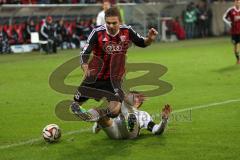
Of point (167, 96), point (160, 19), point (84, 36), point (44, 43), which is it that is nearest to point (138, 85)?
point (167, 96)

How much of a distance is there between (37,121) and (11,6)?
71.1ft

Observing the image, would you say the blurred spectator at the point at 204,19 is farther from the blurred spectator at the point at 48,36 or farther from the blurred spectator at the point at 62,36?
the blurred spectator at the point at 48,36

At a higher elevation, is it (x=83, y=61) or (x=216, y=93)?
(x=83, y=61)

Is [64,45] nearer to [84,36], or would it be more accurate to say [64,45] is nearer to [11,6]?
[84,36]

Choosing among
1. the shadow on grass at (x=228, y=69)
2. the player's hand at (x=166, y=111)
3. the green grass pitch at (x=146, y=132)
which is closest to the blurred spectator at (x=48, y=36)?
the green grass pitch at (x=146, y=132)

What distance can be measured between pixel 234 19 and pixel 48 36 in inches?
439

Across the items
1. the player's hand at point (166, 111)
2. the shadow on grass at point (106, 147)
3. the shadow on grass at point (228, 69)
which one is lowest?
the shadow on grass at point (228, 69)

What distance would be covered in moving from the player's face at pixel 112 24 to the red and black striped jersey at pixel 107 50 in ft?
0.40

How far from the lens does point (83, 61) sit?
894cm

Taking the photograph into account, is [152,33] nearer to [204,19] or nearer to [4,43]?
[4,43]

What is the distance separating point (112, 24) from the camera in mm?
8875

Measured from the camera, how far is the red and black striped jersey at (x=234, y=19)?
22250mm

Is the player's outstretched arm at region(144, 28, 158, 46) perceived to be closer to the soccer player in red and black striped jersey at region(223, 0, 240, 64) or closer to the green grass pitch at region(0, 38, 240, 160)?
the green grass pitch at region(0, 38, 240, 160)

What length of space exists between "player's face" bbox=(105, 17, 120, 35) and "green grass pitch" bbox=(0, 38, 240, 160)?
1634mm
